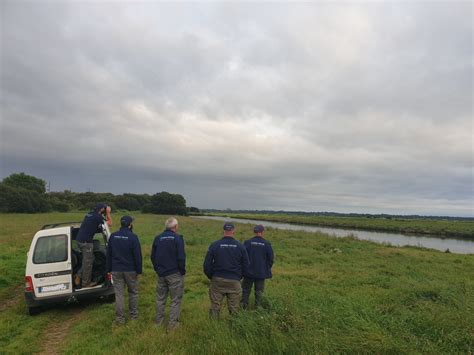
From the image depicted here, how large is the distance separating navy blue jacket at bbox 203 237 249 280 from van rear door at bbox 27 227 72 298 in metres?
4.04

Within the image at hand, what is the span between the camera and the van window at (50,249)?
316 inches

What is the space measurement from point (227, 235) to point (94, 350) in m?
3.09

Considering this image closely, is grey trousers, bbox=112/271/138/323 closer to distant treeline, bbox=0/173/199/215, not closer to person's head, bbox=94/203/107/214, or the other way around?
person's head, bbox=94/203/107/214

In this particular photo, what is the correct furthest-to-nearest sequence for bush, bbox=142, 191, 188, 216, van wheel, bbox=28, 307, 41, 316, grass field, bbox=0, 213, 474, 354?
bush, bbox=142, 191, 188, 216 → van wheel, bbox=28, 307, 41, 316 → grass field, bbox=0, 213, 474, 354

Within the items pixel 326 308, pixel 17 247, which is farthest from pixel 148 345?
pixel 17 247

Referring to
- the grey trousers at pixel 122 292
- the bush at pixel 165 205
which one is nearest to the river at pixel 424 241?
the grey trousers at pixel 122 292

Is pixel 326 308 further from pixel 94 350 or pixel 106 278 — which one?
pixel 106 278

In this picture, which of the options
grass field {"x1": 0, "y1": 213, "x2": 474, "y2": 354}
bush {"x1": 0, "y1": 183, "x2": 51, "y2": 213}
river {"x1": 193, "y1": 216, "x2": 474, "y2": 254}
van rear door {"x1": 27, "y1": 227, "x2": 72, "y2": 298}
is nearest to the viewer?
grass field {"x1": 0, "y1": 213, "x2": 474, "y2": 354}

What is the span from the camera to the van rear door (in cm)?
781

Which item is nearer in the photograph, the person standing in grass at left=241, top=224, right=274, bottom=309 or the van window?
the person standing in grass at left=241, top=224, right=274, bottom=309

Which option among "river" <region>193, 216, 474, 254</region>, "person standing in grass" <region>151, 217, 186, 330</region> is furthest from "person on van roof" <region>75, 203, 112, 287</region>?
"river" <region>193, 216, 474, 254</region>

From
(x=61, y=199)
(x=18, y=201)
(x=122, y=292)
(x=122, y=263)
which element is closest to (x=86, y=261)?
Result: (x=122, y=292)

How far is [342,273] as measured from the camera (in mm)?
14133

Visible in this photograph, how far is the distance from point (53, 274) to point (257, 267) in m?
5.08
